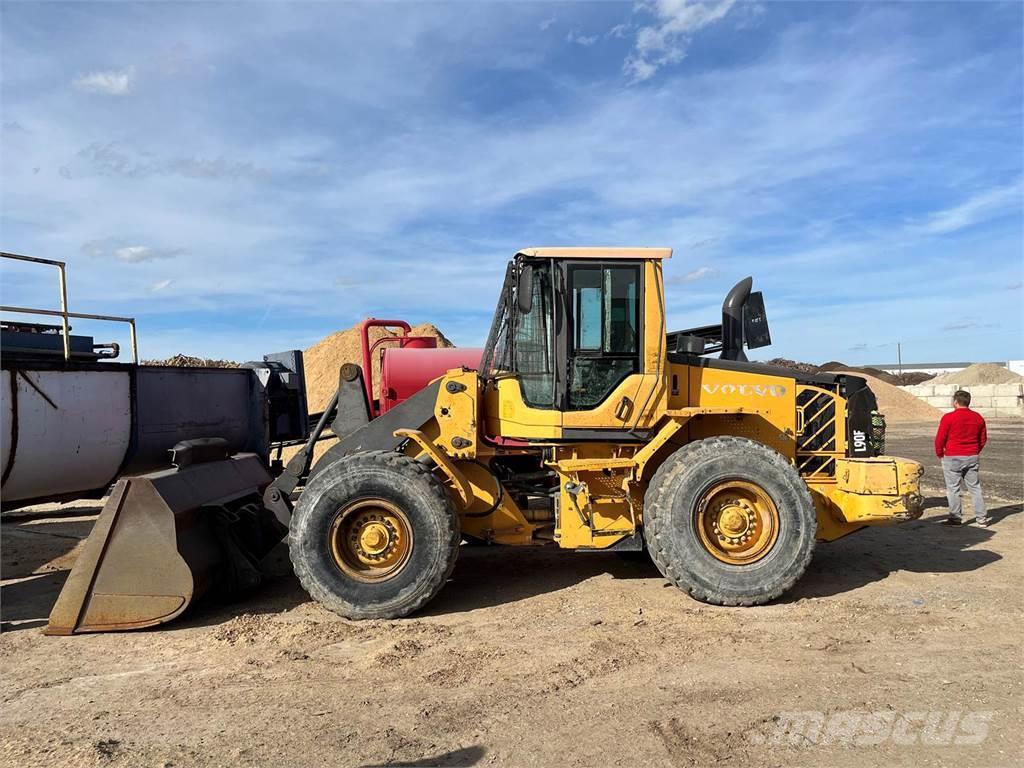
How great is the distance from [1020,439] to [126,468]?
72.8 ft

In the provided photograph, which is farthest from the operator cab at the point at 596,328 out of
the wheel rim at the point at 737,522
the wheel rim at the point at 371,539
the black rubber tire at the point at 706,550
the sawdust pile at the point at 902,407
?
the sawdust pile at the point at 902,407

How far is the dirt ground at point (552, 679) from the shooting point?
336 centimetres

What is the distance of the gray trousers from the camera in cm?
846

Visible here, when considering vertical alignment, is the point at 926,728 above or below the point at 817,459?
below

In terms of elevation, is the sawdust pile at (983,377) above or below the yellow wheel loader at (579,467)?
above

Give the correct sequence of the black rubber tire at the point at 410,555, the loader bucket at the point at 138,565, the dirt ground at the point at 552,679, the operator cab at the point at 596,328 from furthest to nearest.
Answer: the operator cab at the point at 596,328 → the black rubber tire at the point at 410,555 → the loader bucket at the point at 138,565 → the dirt ground at the point at 552,679

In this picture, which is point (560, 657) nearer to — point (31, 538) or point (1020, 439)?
point (31, 538)

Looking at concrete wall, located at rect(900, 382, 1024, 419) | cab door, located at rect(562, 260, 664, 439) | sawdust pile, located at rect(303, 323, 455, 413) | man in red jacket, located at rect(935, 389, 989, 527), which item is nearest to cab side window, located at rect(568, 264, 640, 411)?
cab door, located at rect(562, 260, 664, 439)

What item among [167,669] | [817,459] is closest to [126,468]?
[167,669]

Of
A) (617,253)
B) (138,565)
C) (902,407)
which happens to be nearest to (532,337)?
(617,253)

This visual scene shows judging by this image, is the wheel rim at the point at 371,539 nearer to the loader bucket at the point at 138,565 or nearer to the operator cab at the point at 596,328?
the loader bucket at the point at 138,565

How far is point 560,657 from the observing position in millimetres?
4520

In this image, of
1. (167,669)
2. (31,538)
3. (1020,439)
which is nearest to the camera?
(167,669)

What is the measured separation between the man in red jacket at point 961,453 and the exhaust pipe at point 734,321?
11.1ft
